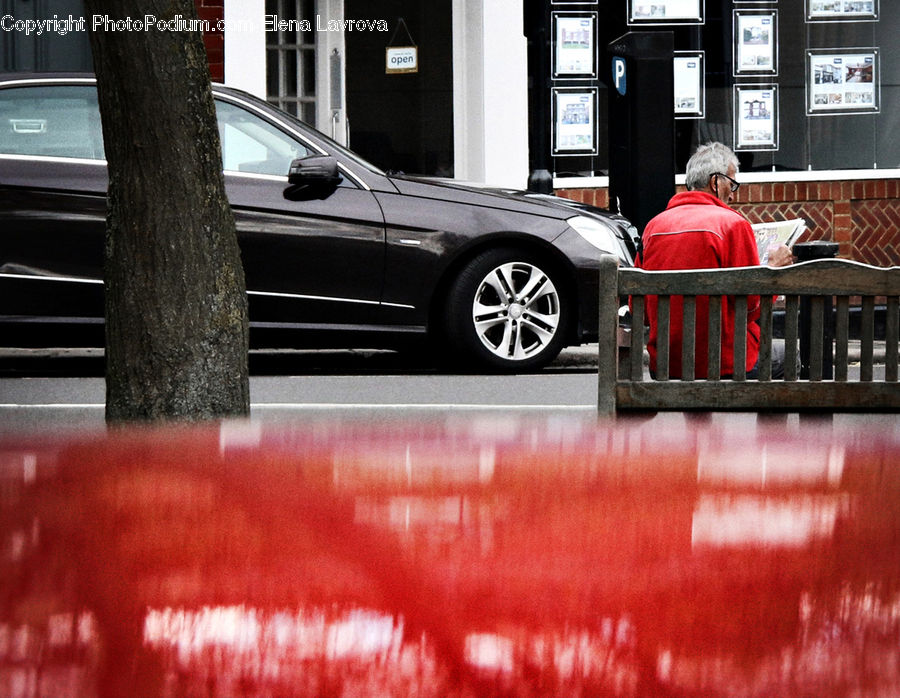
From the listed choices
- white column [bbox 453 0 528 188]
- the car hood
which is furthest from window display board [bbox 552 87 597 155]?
the car hood

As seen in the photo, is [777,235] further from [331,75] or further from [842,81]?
Result: [842,81]

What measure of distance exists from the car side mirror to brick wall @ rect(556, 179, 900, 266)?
6.69 metres

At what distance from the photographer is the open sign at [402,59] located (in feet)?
47.6

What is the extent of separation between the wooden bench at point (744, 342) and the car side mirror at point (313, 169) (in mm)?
3694

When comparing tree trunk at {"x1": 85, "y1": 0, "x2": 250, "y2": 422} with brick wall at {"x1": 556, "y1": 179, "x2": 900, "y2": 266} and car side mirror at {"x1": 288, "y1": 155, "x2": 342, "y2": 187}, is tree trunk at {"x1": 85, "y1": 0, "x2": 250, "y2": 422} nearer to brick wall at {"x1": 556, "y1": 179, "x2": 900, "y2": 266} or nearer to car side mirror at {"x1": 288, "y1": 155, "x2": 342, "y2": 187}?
car side mirror at {"x1": 288, "y1": 155, "x2": 342, "y2": 187}

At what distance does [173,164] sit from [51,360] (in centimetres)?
459

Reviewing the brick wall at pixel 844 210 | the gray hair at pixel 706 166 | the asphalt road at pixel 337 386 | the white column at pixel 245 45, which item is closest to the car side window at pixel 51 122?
the asphalt road at pixel 337 386

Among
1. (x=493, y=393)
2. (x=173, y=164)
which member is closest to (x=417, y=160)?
(x=493, y=393)

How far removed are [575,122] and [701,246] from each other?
8.43 m

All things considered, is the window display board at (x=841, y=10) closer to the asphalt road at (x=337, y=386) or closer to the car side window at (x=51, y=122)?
the asphalt road at (x=337, y=386)

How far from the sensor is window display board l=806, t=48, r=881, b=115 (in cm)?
1500

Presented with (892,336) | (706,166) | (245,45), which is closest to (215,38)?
(245,45)

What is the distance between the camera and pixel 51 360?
412 inches

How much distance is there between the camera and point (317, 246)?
9023 mm
